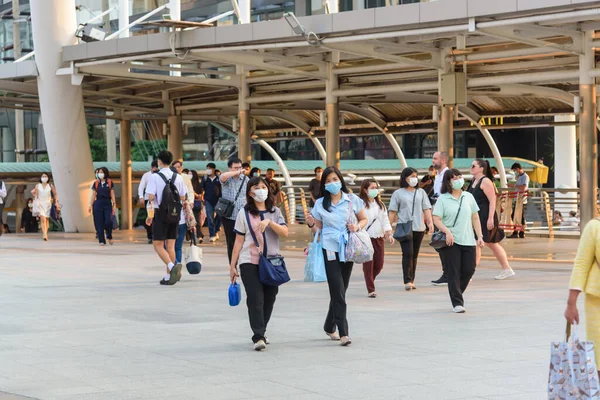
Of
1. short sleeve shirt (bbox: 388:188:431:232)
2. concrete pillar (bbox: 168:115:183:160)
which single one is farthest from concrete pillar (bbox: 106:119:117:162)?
short sleeve shirt (bbox: 388:188:431:232)

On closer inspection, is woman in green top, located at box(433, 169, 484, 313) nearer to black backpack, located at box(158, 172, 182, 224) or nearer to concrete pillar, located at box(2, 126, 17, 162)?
black backpack, located at box(158, 172, 182, 224)

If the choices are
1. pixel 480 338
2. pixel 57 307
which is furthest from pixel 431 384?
pixel 57 307

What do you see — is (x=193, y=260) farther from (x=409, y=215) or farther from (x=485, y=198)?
(x=485, y=198)

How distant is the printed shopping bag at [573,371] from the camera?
18.1 feet

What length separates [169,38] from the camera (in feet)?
73.3

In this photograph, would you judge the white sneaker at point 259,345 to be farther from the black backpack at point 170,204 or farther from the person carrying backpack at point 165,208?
the black backpack at point 170,204

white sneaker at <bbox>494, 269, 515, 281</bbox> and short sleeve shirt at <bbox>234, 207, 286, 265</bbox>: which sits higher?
short sleeve shirt at <bbox>234, 207, 286, 265</bbox>

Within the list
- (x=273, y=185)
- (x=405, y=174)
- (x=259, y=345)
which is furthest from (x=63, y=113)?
(x=259, y=345)

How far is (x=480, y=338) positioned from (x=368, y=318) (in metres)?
1.81

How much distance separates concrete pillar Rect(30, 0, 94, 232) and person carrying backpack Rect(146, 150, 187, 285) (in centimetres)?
1276

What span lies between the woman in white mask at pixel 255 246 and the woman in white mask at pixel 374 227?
3740mm

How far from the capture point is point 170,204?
1563 cm

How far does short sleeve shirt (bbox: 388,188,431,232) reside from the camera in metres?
14.7

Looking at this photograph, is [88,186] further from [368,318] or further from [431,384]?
[431,384]
